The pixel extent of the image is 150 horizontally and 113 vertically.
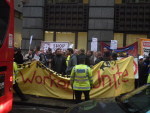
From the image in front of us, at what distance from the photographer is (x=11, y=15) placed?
662 centimetres

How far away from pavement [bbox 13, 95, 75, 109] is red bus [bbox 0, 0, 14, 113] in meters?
3.52

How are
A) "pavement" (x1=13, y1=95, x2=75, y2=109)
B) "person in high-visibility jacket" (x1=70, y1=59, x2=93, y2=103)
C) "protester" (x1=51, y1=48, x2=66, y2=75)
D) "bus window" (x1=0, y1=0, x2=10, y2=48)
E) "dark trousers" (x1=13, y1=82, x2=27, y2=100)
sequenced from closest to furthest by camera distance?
"bus window" (x1=0, y1=0, x2=10, y2=48), "person in high-visibility jacket" (x1=70, y1=59, x2=93, y2=103), "pavement" (x1=13, y1=95, x2=75, y2=109), "dark trousers" (x1=13, y1=82, x2=27, y2=100), "protester" (x1=51, y1=48, x2=66, y2=75)

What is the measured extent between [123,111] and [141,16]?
13531 mm

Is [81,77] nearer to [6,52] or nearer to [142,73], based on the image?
[6,52]

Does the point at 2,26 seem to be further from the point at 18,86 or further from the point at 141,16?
the point at 141,16

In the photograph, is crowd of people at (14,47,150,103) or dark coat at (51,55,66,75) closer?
crowd of people at (14,47,150,103)

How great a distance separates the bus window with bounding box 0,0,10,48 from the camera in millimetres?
6094

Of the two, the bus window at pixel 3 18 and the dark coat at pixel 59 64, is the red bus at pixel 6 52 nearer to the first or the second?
the bus window at pixel 3 18

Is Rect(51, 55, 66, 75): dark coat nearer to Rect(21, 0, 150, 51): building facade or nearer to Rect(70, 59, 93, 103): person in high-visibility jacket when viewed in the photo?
Rect(70, 59, 93, 103): person in high-visibility jacket

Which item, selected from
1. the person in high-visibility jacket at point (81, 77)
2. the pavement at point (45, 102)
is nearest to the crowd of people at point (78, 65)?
the person in high-visibility jacket at point (81, 77)

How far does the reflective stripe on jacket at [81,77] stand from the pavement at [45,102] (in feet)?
4.09

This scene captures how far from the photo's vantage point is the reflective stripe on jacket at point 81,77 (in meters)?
8.78

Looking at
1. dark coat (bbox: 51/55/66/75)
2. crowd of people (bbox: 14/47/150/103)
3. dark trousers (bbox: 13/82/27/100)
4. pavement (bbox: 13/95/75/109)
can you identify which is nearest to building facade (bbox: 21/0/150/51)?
crowd of people (bbox: 14/47/150/103)

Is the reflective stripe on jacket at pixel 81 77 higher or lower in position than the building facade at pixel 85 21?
lower
